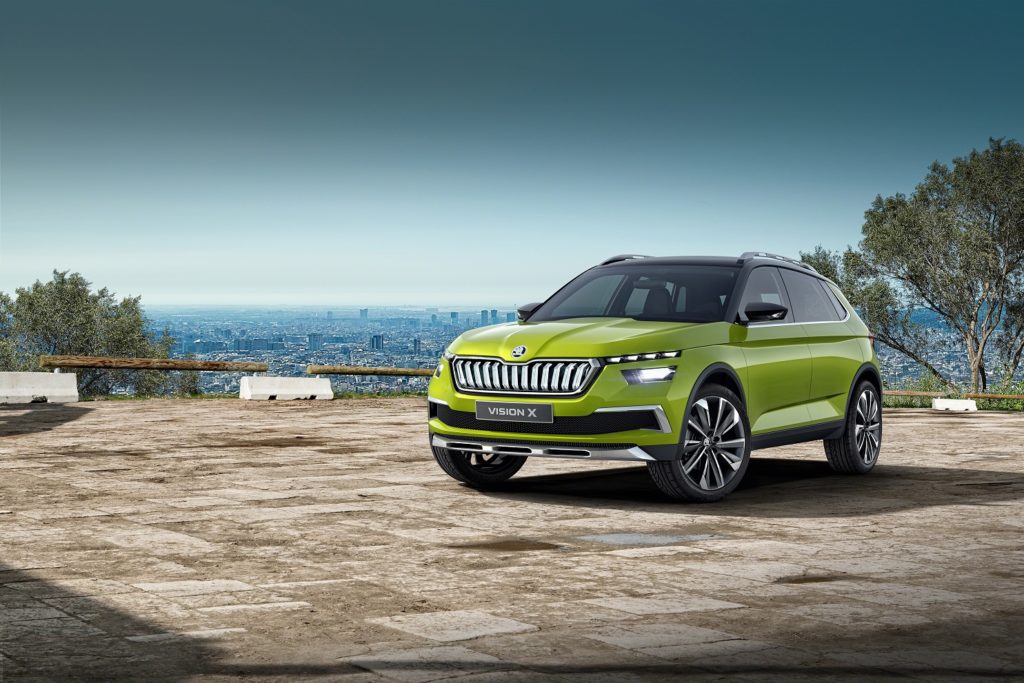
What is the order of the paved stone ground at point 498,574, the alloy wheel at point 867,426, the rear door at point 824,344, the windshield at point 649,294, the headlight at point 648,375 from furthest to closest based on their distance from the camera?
the alloy wheel at point 867,426
the rear door at point 824,344
the windshield at point 649,294
the headlight at point 648,375
the paved stone ground at point 498,574

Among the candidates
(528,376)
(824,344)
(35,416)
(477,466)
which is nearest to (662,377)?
(528,376)

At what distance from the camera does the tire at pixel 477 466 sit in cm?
1059

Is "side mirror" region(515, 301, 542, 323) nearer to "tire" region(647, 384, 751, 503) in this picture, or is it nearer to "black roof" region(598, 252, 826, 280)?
"black roof" region(598, 252, 826, 280)

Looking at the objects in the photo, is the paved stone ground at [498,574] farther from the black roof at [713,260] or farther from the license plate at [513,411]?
the black roof at [713,260]

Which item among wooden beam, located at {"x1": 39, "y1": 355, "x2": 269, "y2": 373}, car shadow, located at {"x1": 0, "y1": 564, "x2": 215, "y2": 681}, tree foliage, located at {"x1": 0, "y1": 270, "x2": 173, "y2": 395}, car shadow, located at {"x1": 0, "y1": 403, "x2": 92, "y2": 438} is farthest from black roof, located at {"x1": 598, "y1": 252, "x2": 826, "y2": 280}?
tree foliage, located at {"x1": 0, "y1": 270, "x2": 173, "y2": 395}

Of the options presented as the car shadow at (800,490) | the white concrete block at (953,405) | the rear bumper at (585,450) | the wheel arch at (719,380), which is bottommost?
the white concrete block at (953,405)

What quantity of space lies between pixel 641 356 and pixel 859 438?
11.4ft

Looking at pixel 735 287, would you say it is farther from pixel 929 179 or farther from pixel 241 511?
pixel 929 179

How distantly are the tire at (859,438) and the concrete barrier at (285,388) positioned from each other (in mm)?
14140

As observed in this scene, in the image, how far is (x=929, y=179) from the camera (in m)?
52.3

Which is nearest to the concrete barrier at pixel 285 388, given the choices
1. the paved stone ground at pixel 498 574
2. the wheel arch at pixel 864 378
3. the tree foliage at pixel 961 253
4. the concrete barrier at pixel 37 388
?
the concrete barrier at pixel 37 388

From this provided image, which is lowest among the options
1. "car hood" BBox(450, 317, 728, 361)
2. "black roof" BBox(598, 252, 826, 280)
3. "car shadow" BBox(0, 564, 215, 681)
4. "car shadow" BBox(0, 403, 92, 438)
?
"car shadow" BBox(0, 564, 215, 681)

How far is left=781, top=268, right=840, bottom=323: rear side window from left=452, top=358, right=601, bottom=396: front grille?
109 inches

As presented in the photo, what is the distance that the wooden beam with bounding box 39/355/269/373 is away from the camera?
77.5ft
